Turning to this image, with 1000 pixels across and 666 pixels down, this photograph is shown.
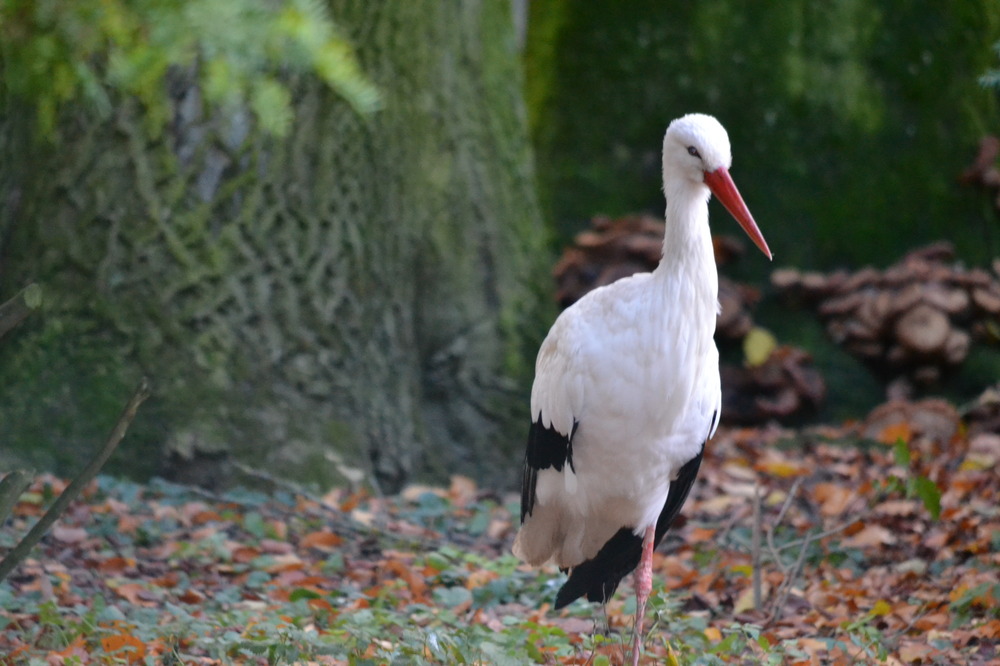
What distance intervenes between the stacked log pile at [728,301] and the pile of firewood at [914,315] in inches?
15.7

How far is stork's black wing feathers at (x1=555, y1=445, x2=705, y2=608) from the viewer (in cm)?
393

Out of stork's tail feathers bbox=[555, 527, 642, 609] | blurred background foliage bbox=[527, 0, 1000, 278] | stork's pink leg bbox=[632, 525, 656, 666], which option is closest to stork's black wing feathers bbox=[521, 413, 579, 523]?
stork's tail feathers bbox=[555, 527, 642, 609]

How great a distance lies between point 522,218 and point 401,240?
0.80 metres

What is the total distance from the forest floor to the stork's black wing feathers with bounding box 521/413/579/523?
1.45 ft

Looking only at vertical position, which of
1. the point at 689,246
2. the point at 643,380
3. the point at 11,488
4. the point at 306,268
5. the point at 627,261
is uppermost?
the point at 627,261

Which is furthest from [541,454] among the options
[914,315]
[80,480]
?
[914,315]

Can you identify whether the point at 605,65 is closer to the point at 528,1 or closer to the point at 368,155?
the point at 528,1

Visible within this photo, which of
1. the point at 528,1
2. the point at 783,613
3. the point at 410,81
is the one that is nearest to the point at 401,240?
the point at 410,81

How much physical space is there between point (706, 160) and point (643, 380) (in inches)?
27.4

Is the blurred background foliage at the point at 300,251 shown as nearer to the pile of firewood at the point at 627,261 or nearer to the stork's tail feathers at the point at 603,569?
the pile of firewood at the point at 627,261

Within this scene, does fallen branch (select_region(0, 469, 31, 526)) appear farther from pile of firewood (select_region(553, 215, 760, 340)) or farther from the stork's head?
pile of firewood (select_region(553, 215, 760, 340))

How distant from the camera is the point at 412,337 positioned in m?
5.68

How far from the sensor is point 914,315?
6.93 meters

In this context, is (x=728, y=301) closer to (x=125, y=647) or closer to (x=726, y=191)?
(x=726, y=191)
